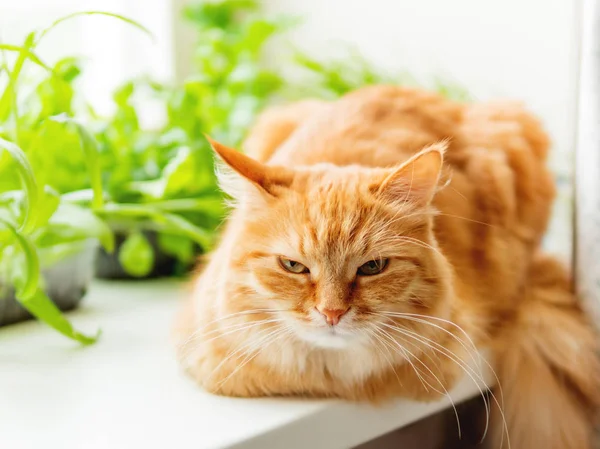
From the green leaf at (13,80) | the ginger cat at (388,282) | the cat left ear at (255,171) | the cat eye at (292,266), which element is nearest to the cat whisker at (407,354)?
the ginger cat at (388,282)

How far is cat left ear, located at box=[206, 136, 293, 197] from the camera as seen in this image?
939 millimetres

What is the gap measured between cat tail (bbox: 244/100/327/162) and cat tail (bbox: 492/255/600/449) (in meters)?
0.61

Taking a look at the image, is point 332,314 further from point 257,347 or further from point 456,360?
point 456,360

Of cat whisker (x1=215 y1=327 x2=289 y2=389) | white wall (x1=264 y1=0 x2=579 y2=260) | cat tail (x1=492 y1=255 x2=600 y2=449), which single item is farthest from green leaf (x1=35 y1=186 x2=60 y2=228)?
white wall (x1=264 y1=0 x2=579 y2=260)

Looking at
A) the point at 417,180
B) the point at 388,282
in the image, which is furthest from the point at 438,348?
the point at 417,180

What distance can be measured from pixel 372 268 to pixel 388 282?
3 cm

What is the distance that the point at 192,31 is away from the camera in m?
2.11

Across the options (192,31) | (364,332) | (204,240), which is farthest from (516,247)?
(192,31)

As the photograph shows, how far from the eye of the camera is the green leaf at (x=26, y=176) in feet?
3.05

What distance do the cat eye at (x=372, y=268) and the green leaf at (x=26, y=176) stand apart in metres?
0.47

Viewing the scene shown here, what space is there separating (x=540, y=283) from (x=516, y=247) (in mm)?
88

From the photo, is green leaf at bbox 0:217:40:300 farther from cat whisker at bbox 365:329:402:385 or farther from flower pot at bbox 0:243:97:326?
cat whisker at bbox 365:329:402:385

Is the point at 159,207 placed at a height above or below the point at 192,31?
below

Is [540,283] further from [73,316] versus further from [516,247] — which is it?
[73,316]
